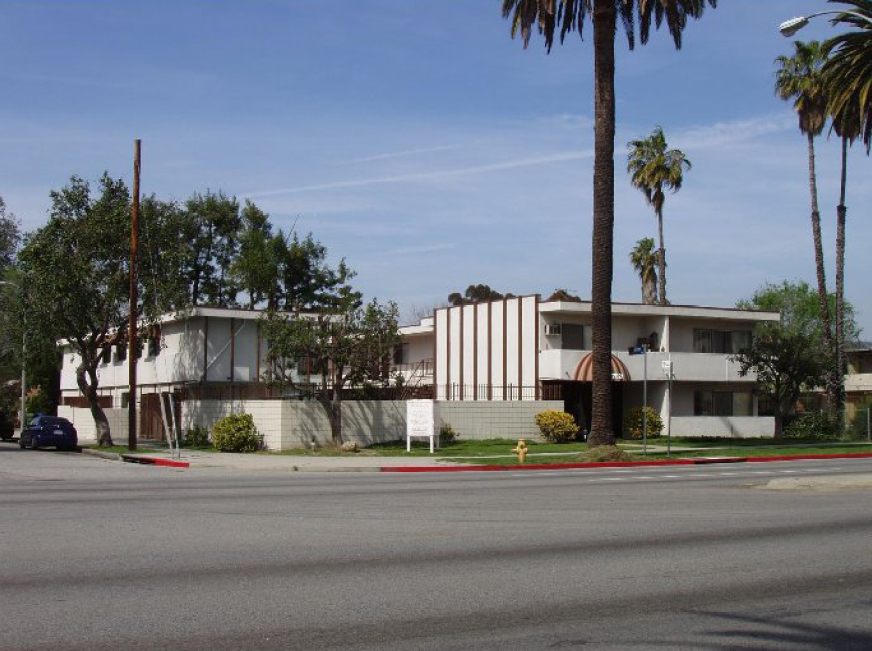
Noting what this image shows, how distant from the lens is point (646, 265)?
234 feet

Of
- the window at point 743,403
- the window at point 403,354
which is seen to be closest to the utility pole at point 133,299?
the window at point 403,354

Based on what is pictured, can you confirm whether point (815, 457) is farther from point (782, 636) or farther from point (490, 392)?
point (782, 636)

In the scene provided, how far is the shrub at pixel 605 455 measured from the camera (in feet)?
95.3

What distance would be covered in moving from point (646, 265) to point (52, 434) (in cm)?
4490

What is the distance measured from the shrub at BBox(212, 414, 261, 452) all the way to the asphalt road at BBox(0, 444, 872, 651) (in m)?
16.1

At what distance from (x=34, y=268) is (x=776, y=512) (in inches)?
1242

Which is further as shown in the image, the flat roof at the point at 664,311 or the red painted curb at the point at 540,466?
the flat roof at the point at 664,311

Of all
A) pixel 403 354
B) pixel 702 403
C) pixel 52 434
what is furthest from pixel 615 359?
pixel 52 434

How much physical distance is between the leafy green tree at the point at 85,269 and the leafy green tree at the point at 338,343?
8.47m

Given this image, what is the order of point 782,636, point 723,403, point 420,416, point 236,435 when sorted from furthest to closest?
1. point 723,403
2. point 236,435
3. point 420,416
4. point 782,636

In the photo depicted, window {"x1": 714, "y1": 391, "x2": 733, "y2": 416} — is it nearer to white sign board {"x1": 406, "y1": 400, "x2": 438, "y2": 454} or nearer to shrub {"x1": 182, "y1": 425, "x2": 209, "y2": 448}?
white sign board {"x1": 406, "y1": 400, "x2": 438, "y2": 454}

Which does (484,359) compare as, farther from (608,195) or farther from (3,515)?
(3,515)

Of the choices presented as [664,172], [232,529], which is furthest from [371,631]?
[664,172]

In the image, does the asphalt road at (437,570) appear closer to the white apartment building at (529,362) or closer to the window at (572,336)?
the white apartment building at (529,362)
